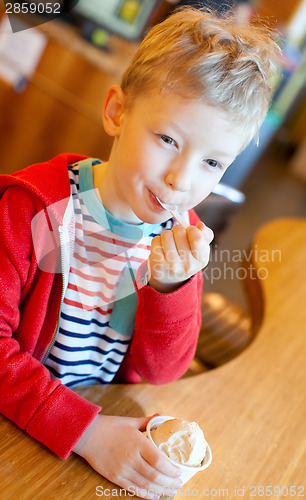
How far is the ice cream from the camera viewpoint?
529mm

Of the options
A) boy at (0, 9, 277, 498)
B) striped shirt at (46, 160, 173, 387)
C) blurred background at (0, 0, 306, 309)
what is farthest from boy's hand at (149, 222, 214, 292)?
blurred background at (0, 0, 306, 309)

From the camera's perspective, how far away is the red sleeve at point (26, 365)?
0.54 m

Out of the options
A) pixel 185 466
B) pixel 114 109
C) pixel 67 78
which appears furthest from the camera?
pixel 67 78

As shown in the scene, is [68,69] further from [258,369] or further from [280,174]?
[280,174]

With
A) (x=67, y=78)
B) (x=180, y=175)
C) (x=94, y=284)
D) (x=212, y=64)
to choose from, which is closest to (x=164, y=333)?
(x=94, y=284)

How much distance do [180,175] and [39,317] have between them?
0.85ft

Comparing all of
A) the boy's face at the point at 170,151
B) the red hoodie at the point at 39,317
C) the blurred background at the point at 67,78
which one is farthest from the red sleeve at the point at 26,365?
the blurred background at the point at 67,78

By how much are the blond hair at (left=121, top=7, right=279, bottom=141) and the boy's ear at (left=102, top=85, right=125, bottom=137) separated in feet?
0.08

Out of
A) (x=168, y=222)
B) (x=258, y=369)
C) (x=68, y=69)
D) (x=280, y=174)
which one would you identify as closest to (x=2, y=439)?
(x=168, y=222)

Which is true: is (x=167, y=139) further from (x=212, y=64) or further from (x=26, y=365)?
(x=26, y=365)

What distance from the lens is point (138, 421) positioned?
0.60 m

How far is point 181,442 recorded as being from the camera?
1.76 feet

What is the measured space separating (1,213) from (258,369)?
0.56m

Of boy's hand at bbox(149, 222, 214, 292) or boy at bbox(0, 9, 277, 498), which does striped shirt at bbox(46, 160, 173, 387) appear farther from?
boy's hand at bbox(149, 222, 214, 292)
